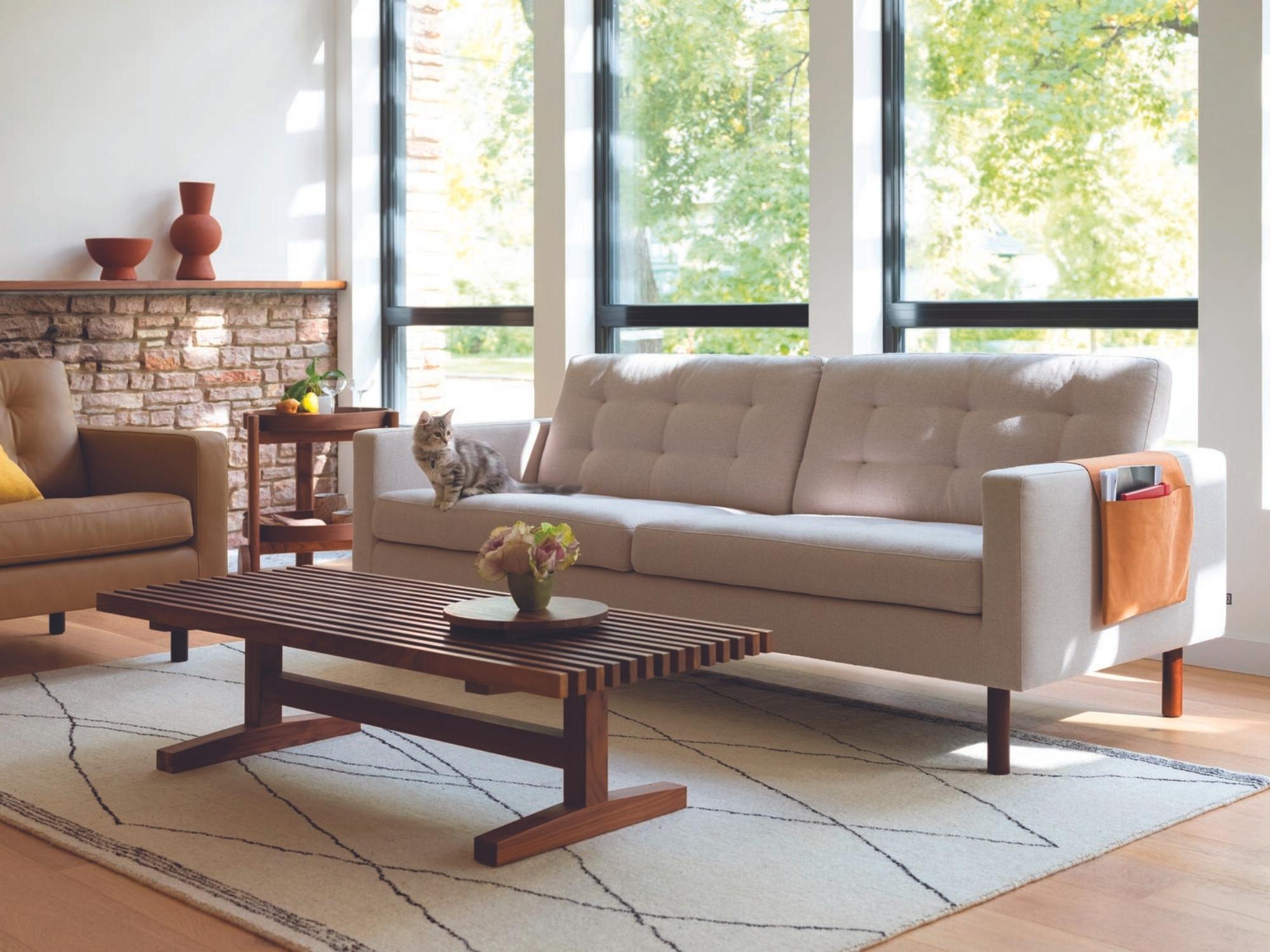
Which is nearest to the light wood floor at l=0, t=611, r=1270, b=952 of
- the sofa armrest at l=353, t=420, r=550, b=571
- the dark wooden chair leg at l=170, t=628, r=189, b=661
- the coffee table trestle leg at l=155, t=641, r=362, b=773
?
the coffee table trestle leg at l=155, t=641, r=362, b=773

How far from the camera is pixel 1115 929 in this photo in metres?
2.46

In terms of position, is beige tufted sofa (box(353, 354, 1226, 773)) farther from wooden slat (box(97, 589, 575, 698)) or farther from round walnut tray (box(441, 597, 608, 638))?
wooden slat (box(97, 589, 575, 698))

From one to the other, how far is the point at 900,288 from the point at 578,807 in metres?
2.96

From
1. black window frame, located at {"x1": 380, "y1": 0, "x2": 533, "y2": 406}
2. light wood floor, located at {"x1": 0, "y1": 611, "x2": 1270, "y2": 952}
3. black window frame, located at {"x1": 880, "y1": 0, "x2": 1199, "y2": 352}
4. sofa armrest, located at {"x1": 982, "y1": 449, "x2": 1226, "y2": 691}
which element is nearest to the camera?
light wood floor, located at {"x1": 0, "y1": 611, "x2": 1270, "y2": 952}

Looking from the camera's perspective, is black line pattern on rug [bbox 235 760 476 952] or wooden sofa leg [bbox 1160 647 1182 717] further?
wooden sofa leg [bbox 1160 647 1182 717]

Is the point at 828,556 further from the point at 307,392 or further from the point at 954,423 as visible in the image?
the point at 307,392

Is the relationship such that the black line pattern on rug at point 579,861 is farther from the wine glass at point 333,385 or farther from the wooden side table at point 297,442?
the wine glass at point 333,385

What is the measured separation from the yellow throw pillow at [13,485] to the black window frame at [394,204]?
8.89 ft

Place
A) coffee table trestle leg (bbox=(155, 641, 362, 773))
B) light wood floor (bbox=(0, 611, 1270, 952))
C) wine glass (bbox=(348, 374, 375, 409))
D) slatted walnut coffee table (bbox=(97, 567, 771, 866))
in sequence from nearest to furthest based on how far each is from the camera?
light wood floor (bbox=(0, 611, 1270, 952)) → slatted walnut coffee table (bbox=(97, 567, 771, 866)) → coffee table trestle leg (bbox=(155, 641, 362, 773)) → wine glass (bbox=(348, 374, 375, 409))

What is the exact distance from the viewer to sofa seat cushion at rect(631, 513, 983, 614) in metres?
3.42

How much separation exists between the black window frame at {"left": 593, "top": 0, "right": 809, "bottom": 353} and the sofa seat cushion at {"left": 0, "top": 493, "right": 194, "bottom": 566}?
7.15 ft

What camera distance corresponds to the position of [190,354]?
22.1ft

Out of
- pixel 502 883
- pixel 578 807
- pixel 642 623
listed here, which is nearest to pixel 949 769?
pixel 642 623

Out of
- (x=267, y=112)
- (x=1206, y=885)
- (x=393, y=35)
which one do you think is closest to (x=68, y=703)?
(x=1206, y=885)
